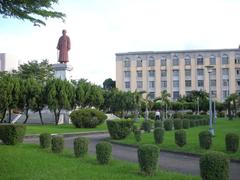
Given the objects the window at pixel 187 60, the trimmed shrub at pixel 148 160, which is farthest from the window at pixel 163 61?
the trimmed shrub at pixel 148 160

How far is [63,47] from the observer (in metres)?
54.4

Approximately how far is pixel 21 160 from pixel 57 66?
40.2 meters

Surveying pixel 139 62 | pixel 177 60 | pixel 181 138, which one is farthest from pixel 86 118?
pixel 139 62

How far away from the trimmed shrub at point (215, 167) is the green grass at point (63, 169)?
5.11ft

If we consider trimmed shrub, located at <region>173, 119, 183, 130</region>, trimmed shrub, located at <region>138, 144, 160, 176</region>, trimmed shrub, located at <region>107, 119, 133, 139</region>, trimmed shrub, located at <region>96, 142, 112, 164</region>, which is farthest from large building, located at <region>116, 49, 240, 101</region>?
trimmed shrub, located at <region>138, 144, 160, 176</region>

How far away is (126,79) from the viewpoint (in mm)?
108875

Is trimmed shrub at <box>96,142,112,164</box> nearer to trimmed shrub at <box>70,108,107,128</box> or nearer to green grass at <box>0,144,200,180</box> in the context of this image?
green grass at <box>0,144,200,180</box>

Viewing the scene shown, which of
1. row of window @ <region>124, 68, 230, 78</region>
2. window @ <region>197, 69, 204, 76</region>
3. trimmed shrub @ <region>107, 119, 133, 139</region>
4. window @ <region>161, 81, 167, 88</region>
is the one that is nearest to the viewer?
trimmed shrub @ <region>107, 119, 133, 139</region>

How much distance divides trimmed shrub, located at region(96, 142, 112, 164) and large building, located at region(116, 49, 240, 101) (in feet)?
297

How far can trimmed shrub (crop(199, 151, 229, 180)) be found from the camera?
30.1ft

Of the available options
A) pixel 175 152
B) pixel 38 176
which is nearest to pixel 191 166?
pixel 175 152

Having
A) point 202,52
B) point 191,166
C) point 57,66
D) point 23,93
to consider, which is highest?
point 202,52

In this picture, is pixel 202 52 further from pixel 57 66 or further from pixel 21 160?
pixel 21 160

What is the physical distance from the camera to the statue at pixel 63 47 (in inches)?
2129
